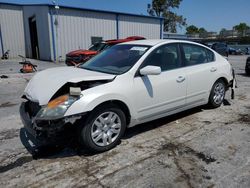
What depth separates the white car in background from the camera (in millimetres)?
3131

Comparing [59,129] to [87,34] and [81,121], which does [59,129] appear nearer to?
[81,121]

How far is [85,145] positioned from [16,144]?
4.28ft

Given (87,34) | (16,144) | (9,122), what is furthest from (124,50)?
(87,34)

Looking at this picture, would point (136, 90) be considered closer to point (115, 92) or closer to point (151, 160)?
point (115, 92)

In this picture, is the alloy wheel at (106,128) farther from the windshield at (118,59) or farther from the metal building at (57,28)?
the metal building at (57,28)

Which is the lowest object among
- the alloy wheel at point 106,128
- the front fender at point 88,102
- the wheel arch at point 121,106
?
the alloy wheel at point 106,128

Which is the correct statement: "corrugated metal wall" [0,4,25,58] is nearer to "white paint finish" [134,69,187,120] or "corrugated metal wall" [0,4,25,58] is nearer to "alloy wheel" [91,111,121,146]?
"white paint finish" [134,69,187,120]

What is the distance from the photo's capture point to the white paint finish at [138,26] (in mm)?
22344

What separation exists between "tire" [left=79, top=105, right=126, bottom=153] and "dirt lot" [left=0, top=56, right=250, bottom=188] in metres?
0.15

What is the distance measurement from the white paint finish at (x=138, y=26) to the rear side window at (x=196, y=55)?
A: 17857 mm

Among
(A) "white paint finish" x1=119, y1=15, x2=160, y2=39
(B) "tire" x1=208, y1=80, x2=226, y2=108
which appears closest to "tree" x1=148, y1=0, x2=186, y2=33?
(A) "white paint finish" x1=119, y1=15, x2=160, y2=39

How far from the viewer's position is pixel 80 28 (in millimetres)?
19906

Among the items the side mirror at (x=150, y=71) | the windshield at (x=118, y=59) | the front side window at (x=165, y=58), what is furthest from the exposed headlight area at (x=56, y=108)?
the front side window at (x=165, y=58)

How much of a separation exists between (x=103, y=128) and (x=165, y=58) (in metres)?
1.78
